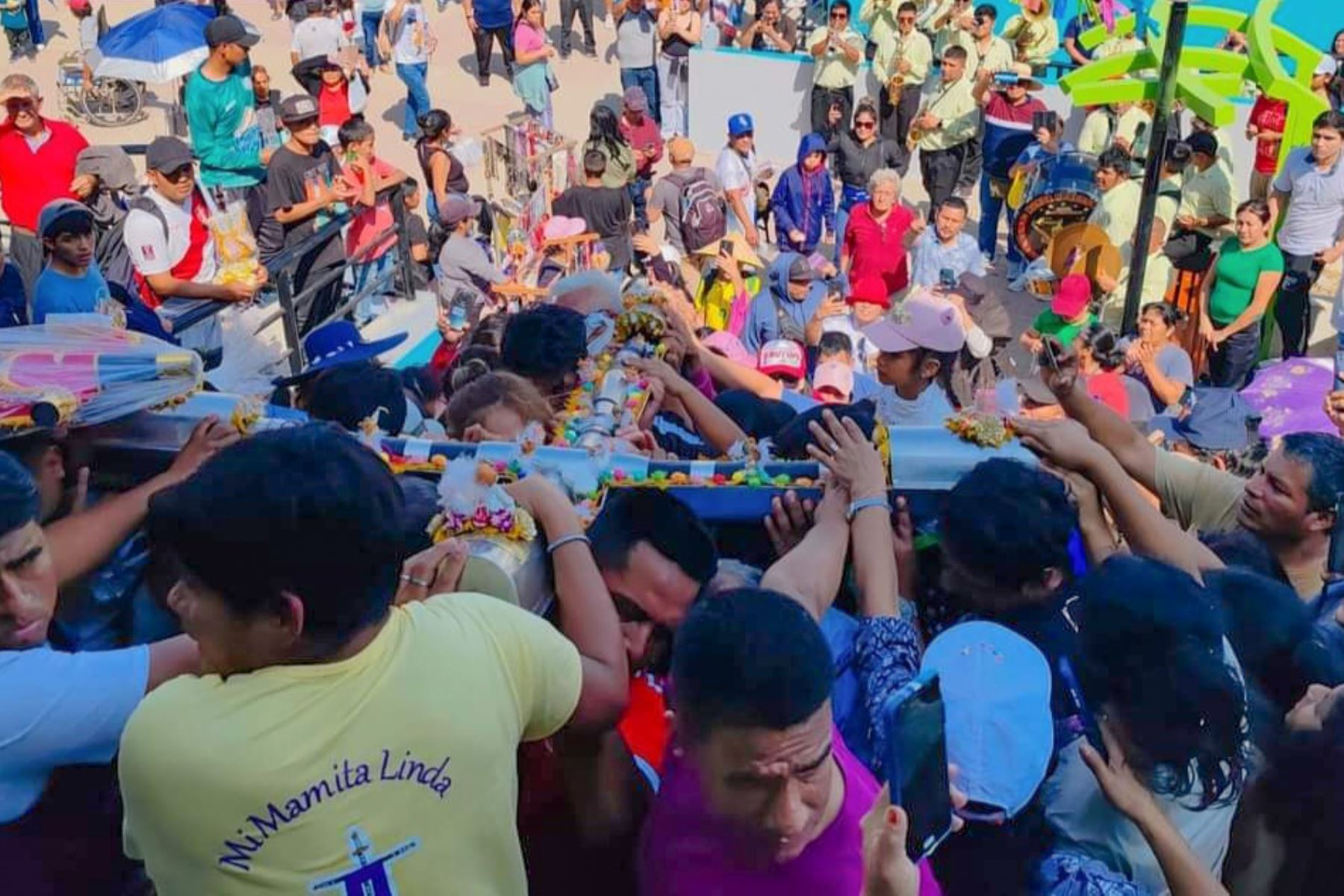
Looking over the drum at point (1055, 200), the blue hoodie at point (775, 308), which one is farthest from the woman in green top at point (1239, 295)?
the blue hoodie at point (775, 308)

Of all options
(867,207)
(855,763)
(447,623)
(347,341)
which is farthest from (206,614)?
(867,207)

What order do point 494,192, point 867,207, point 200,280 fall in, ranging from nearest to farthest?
point 200,280, point 867,207, point 494,192

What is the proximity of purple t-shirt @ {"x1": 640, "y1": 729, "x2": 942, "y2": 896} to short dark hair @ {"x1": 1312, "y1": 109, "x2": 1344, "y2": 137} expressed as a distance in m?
7.23

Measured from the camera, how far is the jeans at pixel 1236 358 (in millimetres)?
7234

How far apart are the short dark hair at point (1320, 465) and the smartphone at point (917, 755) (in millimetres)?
1832

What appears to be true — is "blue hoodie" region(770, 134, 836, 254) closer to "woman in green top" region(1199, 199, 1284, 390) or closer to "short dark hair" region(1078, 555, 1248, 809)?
A: "woman in green top" region(1199, 199, 1284, 390)

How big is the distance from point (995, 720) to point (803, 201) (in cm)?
758

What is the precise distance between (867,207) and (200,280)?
412 cm

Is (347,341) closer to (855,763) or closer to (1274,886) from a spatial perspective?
(855,763)

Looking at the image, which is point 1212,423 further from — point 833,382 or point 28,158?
point 28,158

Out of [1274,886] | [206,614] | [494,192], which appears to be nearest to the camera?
[206,614]

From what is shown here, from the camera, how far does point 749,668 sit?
1.66 m

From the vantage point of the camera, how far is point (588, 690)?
189 centimetres

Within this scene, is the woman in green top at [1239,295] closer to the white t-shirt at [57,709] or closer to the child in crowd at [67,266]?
the child in crowd at [67,266]
